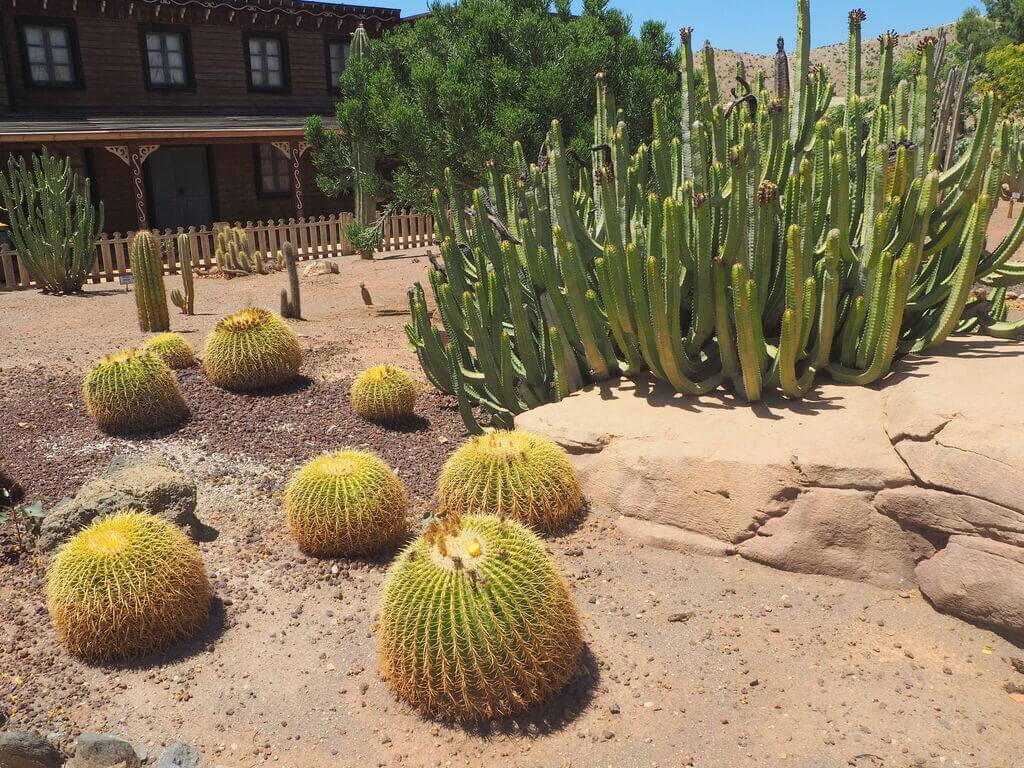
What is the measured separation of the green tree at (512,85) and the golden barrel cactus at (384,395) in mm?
4046

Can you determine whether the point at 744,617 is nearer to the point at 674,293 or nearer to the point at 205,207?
the point at 674,293

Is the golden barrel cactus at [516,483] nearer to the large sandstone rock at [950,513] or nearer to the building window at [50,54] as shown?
the large sandstone rock at [950,513]

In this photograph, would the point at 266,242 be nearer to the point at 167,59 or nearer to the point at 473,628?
the point at 167,59

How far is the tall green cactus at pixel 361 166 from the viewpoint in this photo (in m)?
17.1

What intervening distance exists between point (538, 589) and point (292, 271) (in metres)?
7.95

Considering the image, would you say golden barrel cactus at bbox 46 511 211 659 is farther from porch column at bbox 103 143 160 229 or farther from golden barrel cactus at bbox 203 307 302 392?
porch column at bbox 103 143 160 229

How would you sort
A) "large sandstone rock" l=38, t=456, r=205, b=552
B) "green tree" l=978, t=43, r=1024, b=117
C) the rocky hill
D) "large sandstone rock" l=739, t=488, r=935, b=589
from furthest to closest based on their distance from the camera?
the rocky hill
"green tree" l=978, t=43, r=1024, b=117
"large sandstone rock" l=38, t=456, r=205, b=552
"large sandstone rock" l=739, t=488, r=935, b=589

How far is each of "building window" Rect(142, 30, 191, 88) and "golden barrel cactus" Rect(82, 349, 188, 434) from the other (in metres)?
15.1

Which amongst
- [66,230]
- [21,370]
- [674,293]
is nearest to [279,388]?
[21,370]

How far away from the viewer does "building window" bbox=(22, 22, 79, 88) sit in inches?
683

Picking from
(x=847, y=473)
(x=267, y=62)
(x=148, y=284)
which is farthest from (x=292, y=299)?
(x=267, y=62)

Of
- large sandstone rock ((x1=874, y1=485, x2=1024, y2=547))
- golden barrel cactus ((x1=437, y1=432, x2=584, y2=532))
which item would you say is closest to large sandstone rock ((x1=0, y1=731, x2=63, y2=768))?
golden barrel cactus ((x1=437, y1=432, x2=584, y2=532))

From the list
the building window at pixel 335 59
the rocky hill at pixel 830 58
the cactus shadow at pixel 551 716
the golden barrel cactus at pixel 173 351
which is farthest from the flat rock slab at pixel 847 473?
the rocky hill at pixel 830 58

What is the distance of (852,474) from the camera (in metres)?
4.06
